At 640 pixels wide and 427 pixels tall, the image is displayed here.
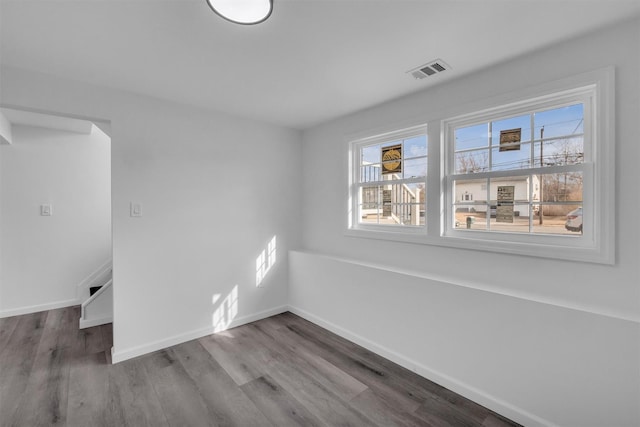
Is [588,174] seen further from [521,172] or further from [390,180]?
[390,180]

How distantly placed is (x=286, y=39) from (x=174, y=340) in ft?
9.55

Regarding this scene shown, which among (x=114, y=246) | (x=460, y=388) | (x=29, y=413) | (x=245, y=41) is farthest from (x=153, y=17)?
(x=460, y=388)

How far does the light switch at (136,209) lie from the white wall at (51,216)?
7.08ft

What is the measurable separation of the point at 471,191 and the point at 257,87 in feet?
6.77

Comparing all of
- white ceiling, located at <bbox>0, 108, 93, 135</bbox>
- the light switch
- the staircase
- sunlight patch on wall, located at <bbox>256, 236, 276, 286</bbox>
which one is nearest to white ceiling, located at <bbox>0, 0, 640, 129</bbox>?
the light switch

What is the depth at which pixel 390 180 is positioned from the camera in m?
3.04

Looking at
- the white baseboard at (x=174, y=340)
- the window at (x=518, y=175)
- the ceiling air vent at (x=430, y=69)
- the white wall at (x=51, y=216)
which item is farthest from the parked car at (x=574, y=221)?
the white wall at (x=51, y=216)

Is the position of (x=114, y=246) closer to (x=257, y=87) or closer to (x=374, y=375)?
(x=257, y=87)

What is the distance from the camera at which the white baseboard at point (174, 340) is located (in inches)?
101

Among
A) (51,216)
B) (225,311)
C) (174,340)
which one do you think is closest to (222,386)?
(174,340)

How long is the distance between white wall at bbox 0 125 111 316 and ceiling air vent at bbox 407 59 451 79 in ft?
14.6

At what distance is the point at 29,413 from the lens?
192 cm

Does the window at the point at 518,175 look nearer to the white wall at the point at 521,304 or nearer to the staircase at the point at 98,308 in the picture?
the white wall at the point at 521,304

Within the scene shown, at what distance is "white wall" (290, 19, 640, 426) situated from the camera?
1.60 meters
